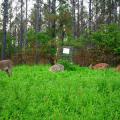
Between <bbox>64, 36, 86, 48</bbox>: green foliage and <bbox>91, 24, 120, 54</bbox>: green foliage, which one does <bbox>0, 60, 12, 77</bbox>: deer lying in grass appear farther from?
<bbox>64, 36, 86, 48</bbox>: green foliage

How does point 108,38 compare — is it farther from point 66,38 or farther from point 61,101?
point 61,101

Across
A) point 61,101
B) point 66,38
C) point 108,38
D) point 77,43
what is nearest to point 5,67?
point 61,101

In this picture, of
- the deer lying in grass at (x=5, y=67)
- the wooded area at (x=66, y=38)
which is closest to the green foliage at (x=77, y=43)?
the wooded area at (x=66, y=38)

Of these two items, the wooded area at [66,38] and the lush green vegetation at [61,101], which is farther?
the wooded area at [66,38]

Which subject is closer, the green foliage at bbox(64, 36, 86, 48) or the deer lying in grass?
the deer lying in grass

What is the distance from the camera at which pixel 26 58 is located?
24656 millimetres

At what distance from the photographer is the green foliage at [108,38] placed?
22781 millimetres

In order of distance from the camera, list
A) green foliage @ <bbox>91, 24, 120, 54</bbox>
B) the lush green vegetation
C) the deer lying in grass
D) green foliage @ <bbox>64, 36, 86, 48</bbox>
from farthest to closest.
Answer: green foliage @ <bbox>64, 36, 86, 48</bbox>
green foliage @ <bbox>91, 24, 120, 54</bbox>
the deer lying in grass
the lush green vegetation

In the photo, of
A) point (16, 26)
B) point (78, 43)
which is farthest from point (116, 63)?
point (16, 26)

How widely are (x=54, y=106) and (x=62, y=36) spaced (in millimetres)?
20995

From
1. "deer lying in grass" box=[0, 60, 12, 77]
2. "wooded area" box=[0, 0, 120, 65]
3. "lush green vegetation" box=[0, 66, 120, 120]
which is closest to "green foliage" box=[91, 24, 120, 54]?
"wooded area" box=[0, 0, 120, 65]

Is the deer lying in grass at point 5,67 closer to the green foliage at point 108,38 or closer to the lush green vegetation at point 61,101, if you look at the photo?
the lush green vegetation at point 61,101

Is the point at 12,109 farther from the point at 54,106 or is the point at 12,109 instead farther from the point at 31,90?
the point at 31,90

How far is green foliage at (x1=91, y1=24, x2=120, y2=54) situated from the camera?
22.8 metres
